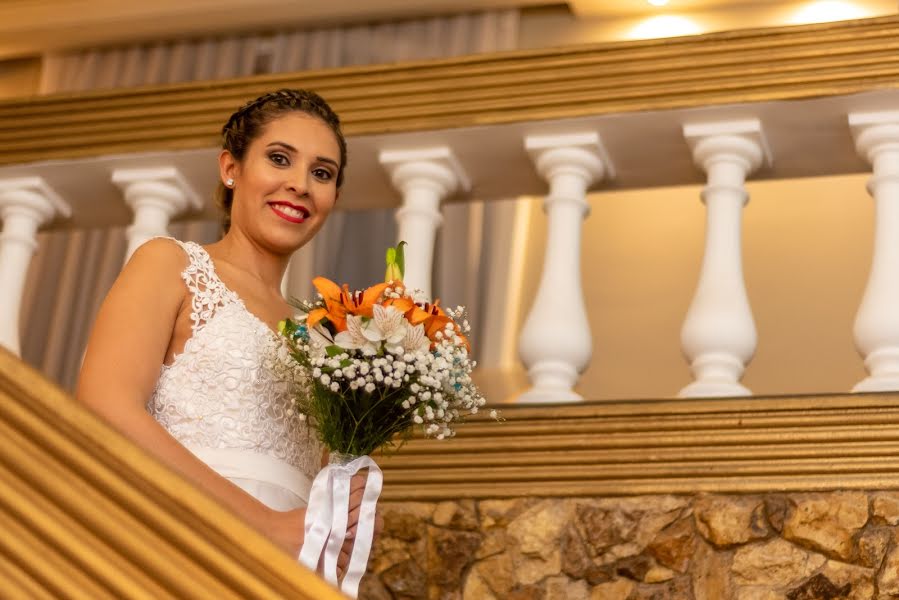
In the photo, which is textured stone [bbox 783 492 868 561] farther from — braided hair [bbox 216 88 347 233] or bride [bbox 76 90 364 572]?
braided hair [bbox 216 88 347 233]

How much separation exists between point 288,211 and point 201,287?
0.23 meters

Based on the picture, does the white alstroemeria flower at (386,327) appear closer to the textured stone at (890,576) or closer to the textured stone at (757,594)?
the textured stone at (757,594)

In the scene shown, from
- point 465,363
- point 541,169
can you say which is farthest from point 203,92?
point 465,363

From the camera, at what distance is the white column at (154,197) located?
3.77m

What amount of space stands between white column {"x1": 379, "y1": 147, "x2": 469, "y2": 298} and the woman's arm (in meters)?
0.95

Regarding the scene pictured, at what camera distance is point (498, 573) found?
3.17 m

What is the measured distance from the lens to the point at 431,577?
3232 mm

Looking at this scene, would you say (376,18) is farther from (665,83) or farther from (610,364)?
(665,83)

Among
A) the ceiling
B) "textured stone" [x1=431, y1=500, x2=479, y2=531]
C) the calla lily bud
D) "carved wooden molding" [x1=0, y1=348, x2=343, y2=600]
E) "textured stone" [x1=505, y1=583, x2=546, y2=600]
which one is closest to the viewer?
"carved wooden molding" [x1=0, y1=348, x2=343, y2=600]

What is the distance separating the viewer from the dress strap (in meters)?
2.66

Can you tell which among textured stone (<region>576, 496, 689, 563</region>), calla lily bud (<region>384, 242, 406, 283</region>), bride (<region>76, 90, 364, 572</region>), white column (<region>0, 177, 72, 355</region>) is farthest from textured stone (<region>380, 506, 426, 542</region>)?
white column (<region>0, 177, 72, 355</region>)

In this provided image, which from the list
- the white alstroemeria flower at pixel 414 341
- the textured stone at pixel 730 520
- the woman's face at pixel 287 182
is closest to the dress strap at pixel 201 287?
the woman's face at pixel 287 182

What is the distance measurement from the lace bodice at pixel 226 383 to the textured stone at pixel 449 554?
0.60 m

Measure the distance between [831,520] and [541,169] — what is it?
110 cm
